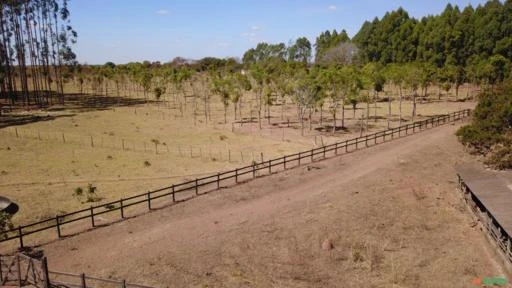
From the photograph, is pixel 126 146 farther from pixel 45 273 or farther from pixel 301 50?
pixel 301 50

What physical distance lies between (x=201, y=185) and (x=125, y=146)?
752 inches

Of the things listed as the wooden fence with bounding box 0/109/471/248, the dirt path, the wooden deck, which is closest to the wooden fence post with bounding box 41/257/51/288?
the dirt path

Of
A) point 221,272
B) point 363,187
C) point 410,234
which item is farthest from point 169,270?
point 363,187

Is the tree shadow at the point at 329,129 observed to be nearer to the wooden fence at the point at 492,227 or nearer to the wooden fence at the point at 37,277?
the wooden fence at the point at 492,227

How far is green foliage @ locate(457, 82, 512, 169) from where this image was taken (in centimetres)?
3111

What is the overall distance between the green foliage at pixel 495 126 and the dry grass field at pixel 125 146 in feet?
52.1

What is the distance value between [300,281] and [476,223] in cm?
1275

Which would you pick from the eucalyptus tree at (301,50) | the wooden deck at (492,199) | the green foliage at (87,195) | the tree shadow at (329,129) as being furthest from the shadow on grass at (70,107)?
the eucalyptus tree at (301,50)

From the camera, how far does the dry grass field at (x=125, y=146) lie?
2964cm

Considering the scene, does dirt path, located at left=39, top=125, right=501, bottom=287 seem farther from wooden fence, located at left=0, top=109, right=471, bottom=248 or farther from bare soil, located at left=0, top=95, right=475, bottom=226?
bare soil, located at left=0, top=95, right=475, bottom=226

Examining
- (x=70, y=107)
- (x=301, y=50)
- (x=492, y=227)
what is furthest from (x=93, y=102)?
(x=301, y=50)

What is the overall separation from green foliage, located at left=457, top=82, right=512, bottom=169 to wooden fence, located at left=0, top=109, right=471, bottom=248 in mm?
10150

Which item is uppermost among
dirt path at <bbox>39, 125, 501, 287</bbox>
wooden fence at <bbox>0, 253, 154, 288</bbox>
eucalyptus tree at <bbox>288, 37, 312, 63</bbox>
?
eucalyptus tree at <bbox>288, 37, 312, 63</bbox>

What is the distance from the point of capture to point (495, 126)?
1272 inches
